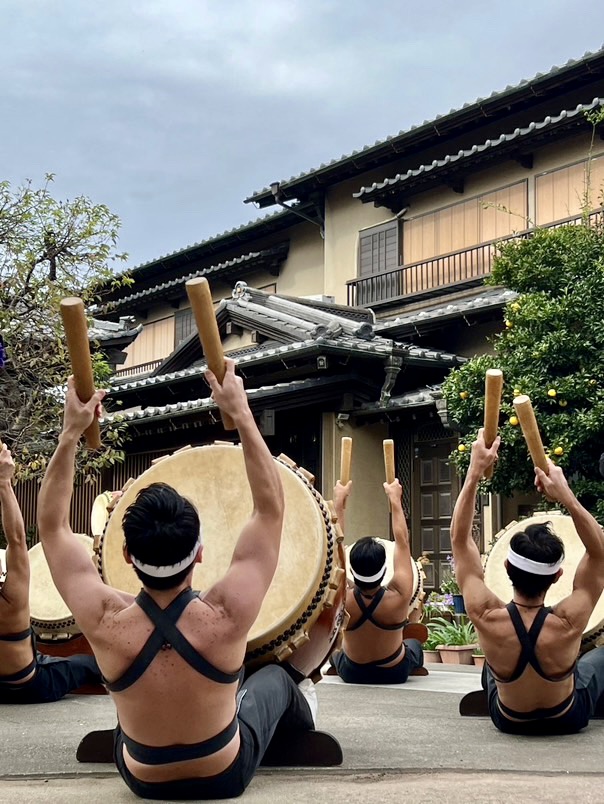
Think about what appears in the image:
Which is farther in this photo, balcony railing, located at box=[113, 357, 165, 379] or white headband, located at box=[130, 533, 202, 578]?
balcony railing, located at box=[113, 357, 165, 379]

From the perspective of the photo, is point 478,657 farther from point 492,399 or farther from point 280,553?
point 492,399

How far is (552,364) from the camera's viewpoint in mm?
8711

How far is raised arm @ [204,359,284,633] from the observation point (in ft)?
7.79

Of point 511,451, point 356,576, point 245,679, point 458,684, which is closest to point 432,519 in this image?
point 511,451

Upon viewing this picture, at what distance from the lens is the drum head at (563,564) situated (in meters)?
4.75

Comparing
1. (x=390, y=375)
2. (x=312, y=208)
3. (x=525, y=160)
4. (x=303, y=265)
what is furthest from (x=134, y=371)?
(x=525, y=160)

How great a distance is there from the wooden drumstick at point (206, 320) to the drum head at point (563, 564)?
2792 mm

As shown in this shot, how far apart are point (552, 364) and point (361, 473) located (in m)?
3.63

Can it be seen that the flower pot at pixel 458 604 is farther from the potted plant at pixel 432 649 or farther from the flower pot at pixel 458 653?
the flower pot at pixel 458 653

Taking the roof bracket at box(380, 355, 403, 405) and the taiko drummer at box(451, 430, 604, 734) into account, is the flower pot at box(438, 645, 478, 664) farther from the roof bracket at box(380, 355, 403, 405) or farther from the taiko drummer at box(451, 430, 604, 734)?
the taiko drummer at box(451, 430, 604, 734)

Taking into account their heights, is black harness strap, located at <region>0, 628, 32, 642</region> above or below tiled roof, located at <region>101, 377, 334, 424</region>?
Result: below

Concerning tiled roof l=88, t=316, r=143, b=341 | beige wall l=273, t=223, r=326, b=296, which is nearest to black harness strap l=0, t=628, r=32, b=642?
beige wall l=273, t=223, r=326, b=296

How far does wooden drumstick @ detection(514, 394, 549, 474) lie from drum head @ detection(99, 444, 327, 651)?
74 cm

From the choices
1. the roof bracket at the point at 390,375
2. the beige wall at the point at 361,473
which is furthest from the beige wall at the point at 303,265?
the roof bracket at the point at 390,375
